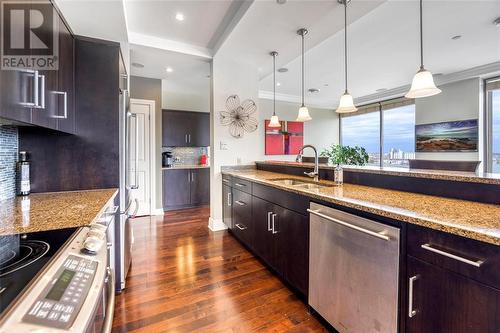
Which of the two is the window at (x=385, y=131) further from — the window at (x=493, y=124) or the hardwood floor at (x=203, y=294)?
the hardwood floor at (x=203, y=294)

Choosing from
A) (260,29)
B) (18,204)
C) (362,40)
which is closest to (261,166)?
(260,29)

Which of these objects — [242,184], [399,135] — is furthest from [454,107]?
[242,184]

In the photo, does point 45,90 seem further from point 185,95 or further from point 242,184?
point 185,95

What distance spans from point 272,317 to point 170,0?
3027 mm

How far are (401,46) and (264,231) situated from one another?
339 cm

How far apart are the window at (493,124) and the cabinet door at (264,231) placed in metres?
4.93

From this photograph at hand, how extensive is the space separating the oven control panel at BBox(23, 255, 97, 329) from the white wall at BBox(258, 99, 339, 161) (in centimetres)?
559

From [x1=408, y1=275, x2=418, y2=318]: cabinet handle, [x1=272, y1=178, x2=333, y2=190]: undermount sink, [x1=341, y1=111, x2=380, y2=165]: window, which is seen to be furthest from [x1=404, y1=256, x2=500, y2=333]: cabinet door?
[x1=341, y1=111, x2=380, y2=165]: window

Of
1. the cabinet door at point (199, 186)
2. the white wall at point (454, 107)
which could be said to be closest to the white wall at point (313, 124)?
the cabinet door at point (199, 186)

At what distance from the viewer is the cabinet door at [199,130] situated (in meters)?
5.16

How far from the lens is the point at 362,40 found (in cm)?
329

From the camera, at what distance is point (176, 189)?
15.9 feet

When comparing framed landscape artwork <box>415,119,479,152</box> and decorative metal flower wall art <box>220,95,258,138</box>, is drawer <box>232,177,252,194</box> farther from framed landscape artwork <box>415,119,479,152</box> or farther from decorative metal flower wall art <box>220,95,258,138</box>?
framed landscape artwork <box>415,119,479,152</box>

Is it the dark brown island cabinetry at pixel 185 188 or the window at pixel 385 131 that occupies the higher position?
the window at pixel 385 131
